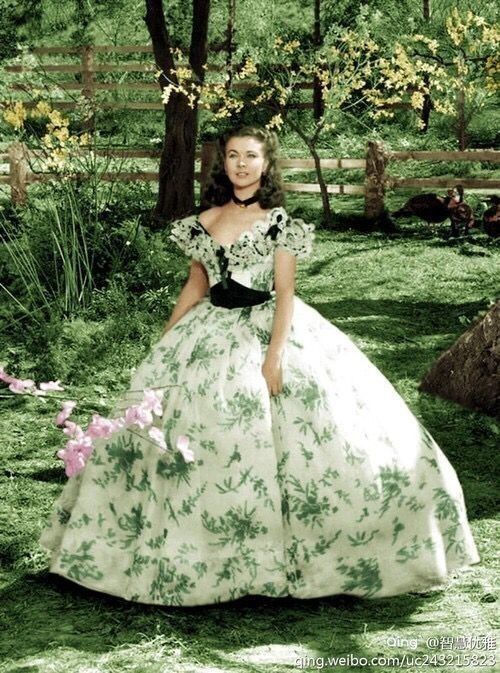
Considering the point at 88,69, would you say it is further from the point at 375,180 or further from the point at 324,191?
the point at 375,180

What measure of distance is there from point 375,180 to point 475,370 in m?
5.90

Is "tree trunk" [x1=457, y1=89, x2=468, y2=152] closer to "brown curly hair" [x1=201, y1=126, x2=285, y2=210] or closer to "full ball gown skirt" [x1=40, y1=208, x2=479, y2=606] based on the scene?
"brown curly hair" [x1=201, y1=126, x2=285, y2=210]

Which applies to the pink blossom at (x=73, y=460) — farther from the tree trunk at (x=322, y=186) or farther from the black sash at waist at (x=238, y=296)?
the tree trunk at (x=322, y=186)

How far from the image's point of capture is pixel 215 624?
3.55 metres

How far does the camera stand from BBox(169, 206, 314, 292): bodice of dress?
374 cm

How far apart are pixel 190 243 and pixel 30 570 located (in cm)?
146

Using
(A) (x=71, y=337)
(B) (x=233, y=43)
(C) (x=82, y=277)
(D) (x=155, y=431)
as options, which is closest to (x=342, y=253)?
(C) (x=82, y=277)

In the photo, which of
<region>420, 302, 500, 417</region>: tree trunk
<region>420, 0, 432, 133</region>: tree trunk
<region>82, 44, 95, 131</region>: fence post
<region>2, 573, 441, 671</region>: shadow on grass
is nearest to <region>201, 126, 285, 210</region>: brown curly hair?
<region>2, 573, 441, 671</region>: shadow on grass

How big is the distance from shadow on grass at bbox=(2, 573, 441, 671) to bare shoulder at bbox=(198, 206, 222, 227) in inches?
55.8

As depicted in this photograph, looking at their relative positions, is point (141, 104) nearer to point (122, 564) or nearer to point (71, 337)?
point (71, 337)

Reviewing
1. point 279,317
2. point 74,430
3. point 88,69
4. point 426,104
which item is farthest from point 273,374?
point 88,69

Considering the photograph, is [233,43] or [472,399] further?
[233,43]

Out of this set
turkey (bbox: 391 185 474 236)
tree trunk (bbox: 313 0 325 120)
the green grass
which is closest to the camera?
the green grass

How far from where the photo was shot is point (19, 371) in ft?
22.3
